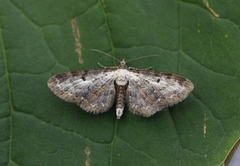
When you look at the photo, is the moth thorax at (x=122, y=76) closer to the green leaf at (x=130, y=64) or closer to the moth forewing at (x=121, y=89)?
the moth forewing at (x=121, y=89)

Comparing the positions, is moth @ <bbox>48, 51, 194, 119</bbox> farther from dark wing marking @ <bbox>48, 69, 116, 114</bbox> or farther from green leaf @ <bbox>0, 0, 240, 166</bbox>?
green leaf @ <bbox>0, 0, 240, 166</bbox>

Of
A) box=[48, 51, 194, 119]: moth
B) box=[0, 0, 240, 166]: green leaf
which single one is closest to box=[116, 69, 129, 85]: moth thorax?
box=[48, 51, 194, 119]: moth

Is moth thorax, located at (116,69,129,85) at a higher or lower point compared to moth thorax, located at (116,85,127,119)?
higher

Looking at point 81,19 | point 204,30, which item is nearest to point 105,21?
point 81,19

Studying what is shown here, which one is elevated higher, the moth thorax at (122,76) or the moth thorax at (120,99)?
the moth thorax at (122,76)

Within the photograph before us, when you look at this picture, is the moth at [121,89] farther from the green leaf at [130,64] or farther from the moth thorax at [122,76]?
the green leaf at [130,64]

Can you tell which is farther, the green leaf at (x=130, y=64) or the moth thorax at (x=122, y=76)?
the moth thorax at (x=122, y=76)

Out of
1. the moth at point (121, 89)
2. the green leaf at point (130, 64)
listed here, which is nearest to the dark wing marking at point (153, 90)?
the moth at point (121, 89)

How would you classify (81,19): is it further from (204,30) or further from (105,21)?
→ (204,30)
